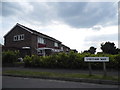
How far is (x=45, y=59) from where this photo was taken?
15547mm

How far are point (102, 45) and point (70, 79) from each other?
53.8m

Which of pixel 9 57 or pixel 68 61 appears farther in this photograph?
pixel 9 57

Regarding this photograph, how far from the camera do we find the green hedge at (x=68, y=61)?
1257 centimetres

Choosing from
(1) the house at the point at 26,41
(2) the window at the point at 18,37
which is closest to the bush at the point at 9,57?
(1) the house at the point at 26,41

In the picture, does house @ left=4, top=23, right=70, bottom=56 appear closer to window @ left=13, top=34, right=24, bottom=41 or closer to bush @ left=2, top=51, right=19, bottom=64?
window @ left=13, top=34, right=24, bottom=41

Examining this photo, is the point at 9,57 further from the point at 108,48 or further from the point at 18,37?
the point at 108,48

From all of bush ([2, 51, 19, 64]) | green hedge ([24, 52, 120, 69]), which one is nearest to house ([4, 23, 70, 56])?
bush ([2, 51, 19, 64])

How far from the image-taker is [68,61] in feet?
46.6

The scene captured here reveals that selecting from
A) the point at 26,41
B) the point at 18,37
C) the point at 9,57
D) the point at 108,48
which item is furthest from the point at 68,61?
the point at 108,48

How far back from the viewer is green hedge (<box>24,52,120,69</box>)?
1257 centimetres

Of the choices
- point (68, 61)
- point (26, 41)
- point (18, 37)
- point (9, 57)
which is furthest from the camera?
point (18, 37)

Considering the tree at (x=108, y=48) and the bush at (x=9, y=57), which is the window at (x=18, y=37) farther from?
the tree at (x=108, y=48)

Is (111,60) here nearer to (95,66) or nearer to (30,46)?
(95,66)

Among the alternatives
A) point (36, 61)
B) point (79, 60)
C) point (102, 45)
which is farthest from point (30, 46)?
point (102, 45)
